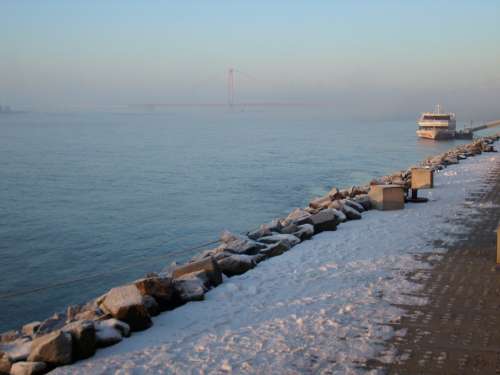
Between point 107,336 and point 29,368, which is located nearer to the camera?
point 29,368

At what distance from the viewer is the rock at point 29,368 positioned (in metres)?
4.04

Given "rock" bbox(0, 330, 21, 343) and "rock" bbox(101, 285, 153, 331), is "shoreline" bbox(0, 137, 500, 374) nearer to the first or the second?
"rock" bbox(101, 285, 153, 331)

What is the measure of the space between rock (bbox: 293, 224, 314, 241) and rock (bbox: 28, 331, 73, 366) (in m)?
4.42

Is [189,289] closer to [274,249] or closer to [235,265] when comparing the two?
[235,265]

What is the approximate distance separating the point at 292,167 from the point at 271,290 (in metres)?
26.0

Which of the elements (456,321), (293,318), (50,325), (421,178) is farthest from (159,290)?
(421,178)

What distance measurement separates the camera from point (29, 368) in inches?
→ 160

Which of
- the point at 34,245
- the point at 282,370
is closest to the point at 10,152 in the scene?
the point at 34,245

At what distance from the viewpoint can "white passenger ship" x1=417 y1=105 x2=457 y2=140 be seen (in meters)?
60.7

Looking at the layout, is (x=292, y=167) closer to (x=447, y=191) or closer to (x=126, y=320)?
(x=447, y=191)

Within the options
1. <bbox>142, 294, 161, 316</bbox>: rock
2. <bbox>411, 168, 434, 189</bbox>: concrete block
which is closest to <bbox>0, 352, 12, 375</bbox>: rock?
<bbox>142, 294, 161, 316</bbox>: rock

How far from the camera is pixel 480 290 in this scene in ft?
19.1

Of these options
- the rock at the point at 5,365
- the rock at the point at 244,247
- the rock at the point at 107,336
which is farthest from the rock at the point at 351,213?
the rock at the point at 5,365

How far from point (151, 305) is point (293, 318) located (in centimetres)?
122
